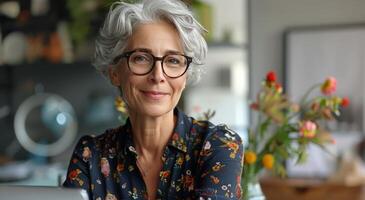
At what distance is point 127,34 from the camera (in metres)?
0.89

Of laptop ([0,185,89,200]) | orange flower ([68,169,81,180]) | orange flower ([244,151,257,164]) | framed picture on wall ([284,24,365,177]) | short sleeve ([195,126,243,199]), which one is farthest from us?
framed picture on wall ([284,24,365,177])

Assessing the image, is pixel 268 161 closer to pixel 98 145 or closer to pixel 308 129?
pixel 308 129

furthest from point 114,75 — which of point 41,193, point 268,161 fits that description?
point 268,161

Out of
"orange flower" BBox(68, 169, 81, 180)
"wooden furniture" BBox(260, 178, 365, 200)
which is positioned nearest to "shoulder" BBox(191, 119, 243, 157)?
"orange flower" BBox(68, 169, 81, 180)

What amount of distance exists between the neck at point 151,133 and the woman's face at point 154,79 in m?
0.03

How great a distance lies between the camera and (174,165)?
3.02ft

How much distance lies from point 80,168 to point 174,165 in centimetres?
17

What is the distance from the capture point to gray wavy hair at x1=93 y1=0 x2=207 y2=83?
2.87 feet

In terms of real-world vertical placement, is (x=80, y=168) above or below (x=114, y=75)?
below

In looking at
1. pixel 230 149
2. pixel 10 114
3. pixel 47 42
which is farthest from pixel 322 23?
pixel 10 114

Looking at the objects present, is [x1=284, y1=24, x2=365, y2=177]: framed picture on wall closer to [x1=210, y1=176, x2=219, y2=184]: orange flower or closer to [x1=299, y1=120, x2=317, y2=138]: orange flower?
[x1=299, y1=120, x2=317, y2=138]: orange flower

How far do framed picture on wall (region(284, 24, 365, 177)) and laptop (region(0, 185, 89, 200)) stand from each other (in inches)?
71.6

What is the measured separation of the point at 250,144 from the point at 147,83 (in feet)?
1.48

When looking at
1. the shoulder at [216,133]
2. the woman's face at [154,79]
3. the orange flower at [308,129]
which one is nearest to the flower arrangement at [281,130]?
the orange flower at [308,129]
